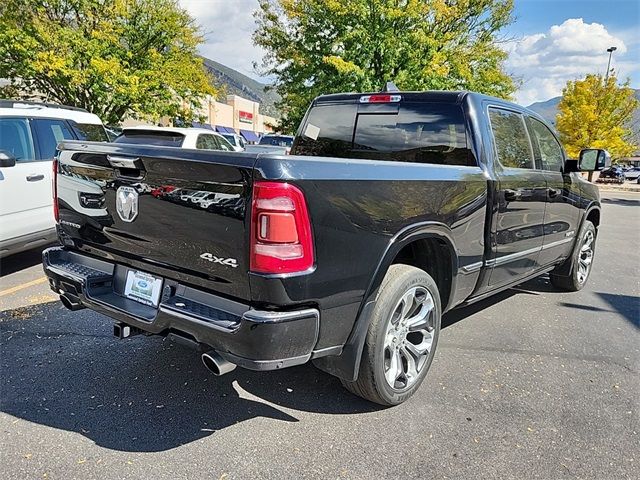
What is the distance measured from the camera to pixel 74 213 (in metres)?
3.09

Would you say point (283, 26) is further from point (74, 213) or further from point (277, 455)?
point (277, 455)

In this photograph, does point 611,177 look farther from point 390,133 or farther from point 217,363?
point 217,363

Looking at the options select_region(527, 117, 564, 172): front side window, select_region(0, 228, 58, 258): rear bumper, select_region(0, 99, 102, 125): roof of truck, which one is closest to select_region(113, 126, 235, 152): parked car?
select_region(0, 99, 102, 125): roof of truck

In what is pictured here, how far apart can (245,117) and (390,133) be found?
5742 centimetres

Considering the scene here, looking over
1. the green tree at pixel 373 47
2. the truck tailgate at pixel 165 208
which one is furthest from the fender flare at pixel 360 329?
the green tree at pixel 373 47

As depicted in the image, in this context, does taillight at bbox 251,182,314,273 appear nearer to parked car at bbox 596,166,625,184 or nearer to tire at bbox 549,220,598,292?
tire at bbox 549,220,598,292

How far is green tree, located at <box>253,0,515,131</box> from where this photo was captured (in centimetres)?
1486

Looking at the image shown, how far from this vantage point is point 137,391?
306 cm

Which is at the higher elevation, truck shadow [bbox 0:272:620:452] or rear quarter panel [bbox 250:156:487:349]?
rear quarter panel [bbox 250:156:487:349]

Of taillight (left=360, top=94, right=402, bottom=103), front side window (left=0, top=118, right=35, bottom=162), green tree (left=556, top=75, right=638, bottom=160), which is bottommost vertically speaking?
front side window (left=0, top=118, right=35, bottom=162)

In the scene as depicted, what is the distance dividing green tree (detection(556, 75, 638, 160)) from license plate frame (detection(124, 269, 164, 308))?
26.9m

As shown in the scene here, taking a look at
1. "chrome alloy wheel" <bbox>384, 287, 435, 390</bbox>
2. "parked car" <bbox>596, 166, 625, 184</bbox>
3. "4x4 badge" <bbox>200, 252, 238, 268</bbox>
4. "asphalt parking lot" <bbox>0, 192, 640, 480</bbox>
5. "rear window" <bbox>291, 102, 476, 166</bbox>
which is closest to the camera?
"4x4 badge" <bbox>200, 252, 238, 268</bbox>

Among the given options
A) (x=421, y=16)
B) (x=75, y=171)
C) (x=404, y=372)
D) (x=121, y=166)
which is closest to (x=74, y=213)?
(x=75, y=171)

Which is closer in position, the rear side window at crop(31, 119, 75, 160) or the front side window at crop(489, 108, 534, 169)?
the front side window at crop(489, 108, 534, 169)
